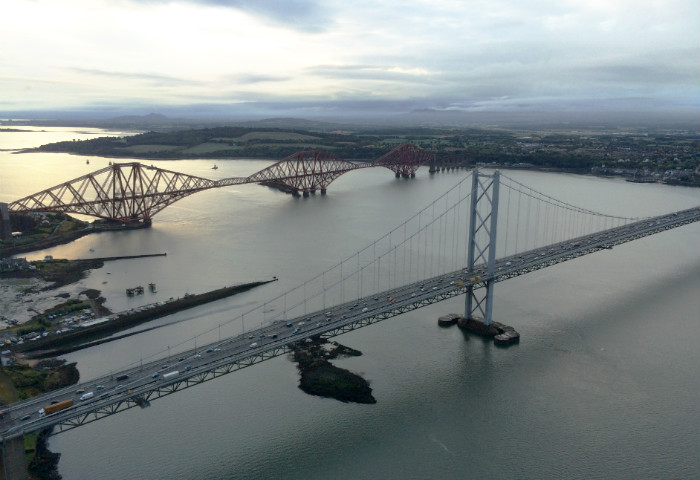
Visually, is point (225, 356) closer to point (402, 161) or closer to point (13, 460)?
point (13, 460)

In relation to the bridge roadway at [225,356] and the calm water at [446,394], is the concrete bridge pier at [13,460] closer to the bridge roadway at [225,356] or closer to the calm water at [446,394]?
the bridge roadway at [225,356]

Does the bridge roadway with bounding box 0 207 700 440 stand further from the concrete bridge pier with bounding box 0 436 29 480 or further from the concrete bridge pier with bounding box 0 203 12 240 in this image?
the concrete bridge pier with bounding box 0 203 12 240

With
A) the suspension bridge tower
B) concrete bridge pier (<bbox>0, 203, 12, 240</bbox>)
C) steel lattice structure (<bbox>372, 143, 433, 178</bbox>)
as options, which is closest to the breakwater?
the suspension bridge tower

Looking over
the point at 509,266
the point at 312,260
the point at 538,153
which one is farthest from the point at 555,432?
the point at 538,153

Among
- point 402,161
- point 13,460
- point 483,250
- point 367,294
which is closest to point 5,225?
point 367,294

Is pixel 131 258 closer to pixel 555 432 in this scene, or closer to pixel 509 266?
pixel 509 266

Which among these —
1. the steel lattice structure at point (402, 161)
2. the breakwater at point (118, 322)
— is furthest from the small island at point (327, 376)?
the steel lattice structure at point (402, 161)
